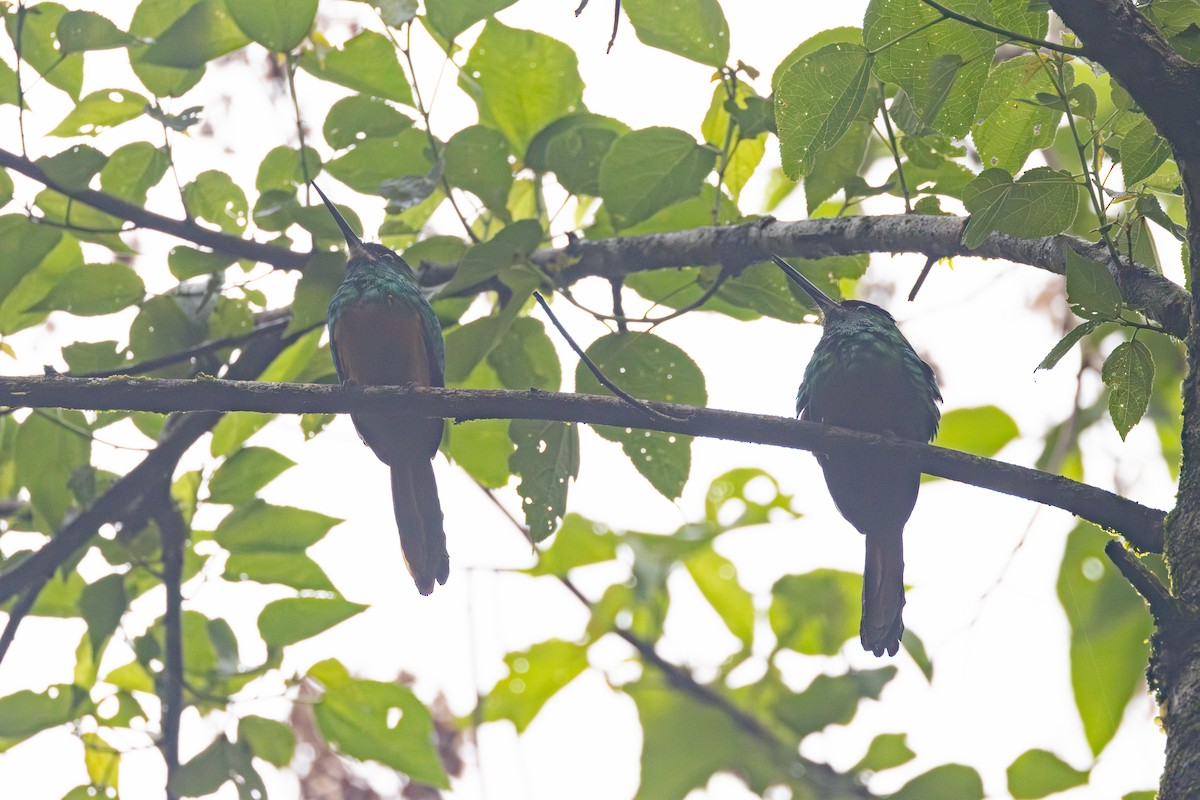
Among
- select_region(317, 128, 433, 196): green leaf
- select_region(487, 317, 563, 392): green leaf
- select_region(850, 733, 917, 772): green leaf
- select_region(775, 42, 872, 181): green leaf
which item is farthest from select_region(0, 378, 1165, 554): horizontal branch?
select_region(850, 733, 917, 772): green leaf

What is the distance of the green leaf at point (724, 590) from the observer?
3686mm

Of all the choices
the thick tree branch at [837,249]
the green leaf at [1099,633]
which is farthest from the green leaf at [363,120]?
the green leaf at [1099,633]

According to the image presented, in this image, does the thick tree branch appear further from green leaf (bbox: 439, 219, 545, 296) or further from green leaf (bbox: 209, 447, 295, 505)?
green leaf (bbox: 209, 447, 295, 505)

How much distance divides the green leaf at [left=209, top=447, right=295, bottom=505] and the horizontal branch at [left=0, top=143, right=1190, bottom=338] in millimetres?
543

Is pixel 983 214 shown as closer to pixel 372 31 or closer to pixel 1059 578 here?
pixel 1059 578

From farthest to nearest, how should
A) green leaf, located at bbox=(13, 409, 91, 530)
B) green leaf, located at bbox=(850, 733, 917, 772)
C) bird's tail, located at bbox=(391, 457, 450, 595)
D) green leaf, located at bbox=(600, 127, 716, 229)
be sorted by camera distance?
green leaf, located at bbox=(850, 733, 917, 772) → bird's tail, located at bbox=(391, 457, 450, 595) → green leaf, located at bbox=(13, 409, 91, 530) → green leaf, located at bbox=(600, 127, 716, 229)

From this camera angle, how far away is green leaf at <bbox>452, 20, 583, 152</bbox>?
2.95 m

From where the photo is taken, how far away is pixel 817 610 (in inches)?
139

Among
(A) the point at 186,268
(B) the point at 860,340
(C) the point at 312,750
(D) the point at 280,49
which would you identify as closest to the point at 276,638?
(A) the point at 186,268

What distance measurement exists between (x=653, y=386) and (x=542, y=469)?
0.38 m

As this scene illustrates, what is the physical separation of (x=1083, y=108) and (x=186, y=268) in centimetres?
231

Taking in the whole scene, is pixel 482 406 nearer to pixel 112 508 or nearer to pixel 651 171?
pixel 651 171

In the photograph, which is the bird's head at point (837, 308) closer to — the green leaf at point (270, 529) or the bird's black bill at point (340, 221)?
the bird's black bill at point (340, 221)

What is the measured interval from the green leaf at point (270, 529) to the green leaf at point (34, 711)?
611 mm
